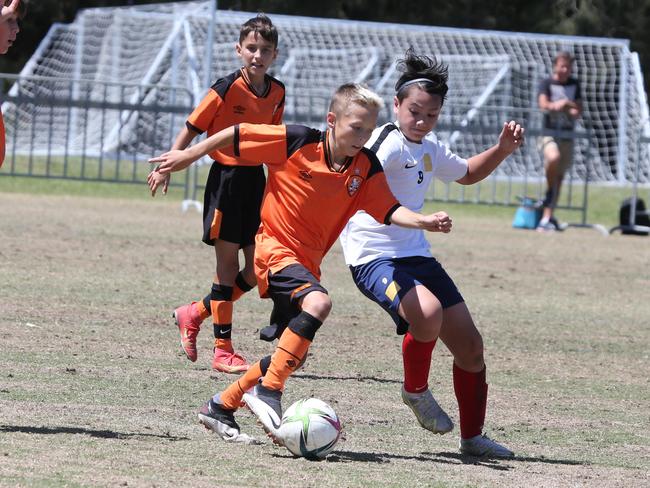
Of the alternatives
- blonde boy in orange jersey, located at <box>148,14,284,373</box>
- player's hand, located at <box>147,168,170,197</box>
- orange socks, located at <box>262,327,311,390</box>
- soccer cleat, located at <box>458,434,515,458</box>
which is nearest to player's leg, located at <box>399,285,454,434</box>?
soccer cleat, located at <box>458,434,515,458</box>

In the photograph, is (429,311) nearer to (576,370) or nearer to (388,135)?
(388,135)

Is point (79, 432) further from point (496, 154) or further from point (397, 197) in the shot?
point (496, 154)

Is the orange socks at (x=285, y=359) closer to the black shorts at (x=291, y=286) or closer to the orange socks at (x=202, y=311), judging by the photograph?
the black shorts at (x=291, y=286)

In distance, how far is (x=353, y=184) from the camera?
5.69 metres

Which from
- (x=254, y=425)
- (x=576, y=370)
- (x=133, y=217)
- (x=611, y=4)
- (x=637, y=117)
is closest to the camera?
(x=254, y=425)

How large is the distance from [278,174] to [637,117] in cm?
2287

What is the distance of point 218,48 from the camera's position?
2948cm

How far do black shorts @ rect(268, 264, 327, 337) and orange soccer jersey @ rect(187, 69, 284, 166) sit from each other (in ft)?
6.80

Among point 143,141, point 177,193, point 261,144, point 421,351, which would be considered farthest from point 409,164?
point 143,141

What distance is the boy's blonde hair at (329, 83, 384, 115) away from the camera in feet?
18.3

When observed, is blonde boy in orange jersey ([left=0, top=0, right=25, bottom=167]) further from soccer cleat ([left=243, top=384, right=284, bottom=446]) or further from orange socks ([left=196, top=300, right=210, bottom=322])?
orange socks ([left=196, top=300, right=210, bottom=322])

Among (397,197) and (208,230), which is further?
(208,230)

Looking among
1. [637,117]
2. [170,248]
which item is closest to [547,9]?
[637,117]

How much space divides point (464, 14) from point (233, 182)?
110ft
